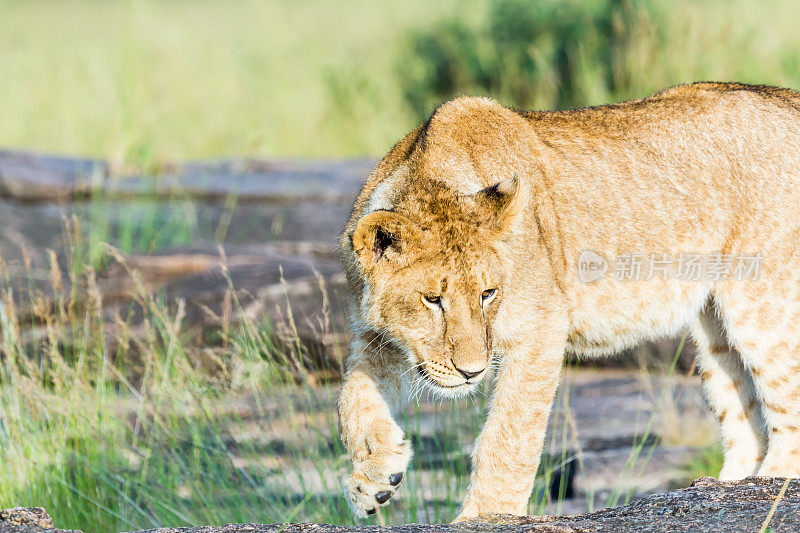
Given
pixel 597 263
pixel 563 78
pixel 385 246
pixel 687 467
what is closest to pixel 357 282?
pixel 385 246

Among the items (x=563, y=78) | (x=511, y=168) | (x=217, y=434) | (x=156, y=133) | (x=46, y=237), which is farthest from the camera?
(x=563, y=78)

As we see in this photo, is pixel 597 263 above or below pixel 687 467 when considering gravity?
above

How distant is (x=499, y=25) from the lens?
14.9 m

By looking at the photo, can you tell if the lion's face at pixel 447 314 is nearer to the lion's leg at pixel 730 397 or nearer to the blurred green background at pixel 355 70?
the lion's leg at pixel 730 397

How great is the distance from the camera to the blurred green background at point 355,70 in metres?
12.3

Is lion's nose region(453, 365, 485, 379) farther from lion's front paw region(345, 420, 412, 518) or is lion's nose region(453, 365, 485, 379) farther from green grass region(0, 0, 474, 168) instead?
green grass region(0, 0, 474, 168)

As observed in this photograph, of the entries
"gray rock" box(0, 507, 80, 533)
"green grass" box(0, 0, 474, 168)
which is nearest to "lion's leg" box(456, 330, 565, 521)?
"gray rock" box(0, 507, 80, 533)

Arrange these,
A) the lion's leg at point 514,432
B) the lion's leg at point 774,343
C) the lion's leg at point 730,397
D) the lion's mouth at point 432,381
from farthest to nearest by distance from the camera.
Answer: the lion's leg at point 730,397 < the lion's leg at point 774,343 < the lion's leg at point 514,432 < the lion's mouth at point 432,381

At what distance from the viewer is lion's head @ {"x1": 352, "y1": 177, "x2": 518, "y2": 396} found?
3.65 m

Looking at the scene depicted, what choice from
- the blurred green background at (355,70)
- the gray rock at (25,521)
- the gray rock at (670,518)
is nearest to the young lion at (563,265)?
the gray rock at (670,518)

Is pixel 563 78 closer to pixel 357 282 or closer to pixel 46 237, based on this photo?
pixel 46 237

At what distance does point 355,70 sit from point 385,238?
13045 mm

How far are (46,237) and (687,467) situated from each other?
5424 mm

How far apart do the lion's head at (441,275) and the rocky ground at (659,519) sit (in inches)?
24.9
